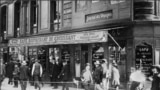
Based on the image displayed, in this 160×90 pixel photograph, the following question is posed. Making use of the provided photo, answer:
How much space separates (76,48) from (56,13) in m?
4.20

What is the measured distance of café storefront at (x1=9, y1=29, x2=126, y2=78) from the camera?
19031 mm

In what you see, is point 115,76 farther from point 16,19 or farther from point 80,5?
point 16,19

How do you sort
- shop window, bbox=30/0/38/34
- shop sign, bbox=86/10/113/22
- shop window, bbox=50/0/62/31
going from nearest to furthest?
shop sign, bbox=86/10/113/22, shop window, bbox=50/0/62/31, shop window, bbox=30/0/38/34

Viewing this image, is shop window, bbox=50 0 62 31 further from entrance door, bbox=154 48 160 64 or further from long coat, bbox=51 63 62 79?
entrance door, bbox=154 48 160 64

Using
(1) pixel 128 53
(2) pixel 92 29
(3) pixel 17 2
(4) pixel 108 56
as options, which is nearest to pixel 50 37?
(2) pixel 92 29

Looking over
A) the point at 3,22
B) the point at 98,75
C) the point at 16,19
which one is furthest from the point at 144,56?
the point at 3,22

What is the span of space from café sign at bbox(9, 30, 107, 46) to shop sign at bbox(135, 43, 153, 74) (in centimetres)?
188

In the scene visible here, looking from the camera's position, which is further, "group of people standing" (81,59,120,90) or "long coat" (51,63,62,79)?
"long coat" (51,63,62,79)

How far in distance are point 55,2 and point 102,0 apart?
6.81 meters

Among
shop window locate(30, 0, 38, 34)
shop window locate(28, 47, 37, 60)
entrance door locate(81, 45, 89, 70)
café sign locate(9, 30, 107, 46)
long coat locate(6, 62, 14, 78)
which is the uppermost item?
shop window locate(30, 0, 38, 34)

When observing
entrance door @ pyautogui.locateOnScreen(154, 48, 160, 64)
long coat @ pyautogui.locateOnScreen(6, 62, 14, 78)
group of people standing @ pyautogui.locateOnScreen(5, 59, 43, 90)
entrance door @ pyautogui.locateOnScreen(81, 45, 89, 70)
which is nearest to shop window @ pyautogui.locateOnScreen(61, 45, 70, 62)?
entrance door @ pyautogui.locateOnScreen(81, 45, 89, 70)

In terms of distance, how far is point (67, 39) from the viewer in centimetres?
2155

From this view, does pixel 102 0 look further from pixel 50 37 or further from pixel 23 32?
pixel 23 32

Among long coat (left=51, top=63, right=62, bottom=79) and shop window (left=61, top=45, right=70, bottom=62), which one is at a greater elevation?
shop window (left=61, top=45, right=70, bottom=62)
